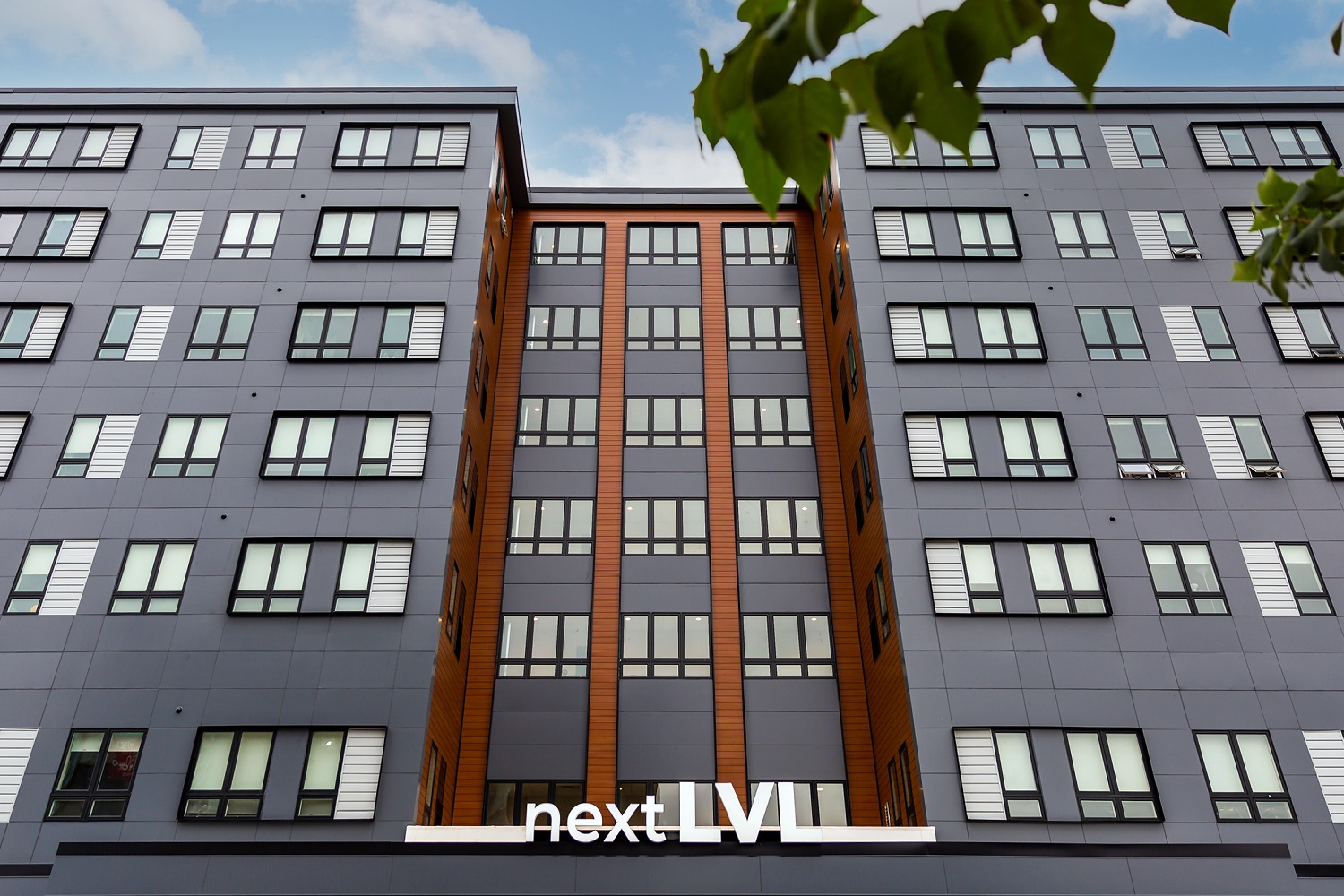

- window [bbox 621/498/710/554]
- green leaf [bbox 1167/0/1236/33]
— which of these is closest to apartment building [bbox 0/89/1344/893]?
window [bbox 621/498/710/554]

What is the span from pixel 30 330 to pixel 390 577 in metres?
14.2

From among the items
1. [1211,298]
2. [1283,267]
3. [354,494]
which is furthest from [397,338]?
[1283,267]

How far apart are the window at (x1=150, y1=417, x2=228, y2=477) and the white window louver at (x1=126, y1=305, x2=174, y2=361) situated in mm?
2615

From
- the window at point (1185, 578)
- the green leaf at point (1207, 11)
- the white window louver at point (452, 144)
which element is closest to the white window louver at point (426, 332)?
the white window louver at point (452, 144)

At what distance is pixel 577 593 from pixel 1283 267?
2658 centimetres

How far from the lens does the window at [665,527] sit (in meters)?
30.2

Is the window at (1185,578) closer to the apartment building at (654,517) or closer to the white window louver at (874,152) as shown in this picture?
the apartment building at (654,517)

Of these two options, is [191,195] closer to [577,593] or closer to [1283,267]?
[577,593]

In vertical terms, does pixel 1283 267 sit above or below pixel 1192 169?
below

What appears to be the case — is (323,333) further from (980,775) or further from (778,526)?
(980,775)

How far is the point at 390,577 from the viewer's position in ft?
80.9

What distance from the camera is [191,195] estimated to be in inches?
1228

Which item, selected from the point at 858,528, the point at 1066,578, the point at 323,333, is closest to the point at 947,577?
the point at 1066,578

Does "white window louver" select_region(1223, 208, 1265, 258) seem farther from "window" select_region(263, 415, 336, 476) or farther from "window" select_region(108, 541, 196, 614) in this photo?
"window" select_region(108, 541, 196, 614)
